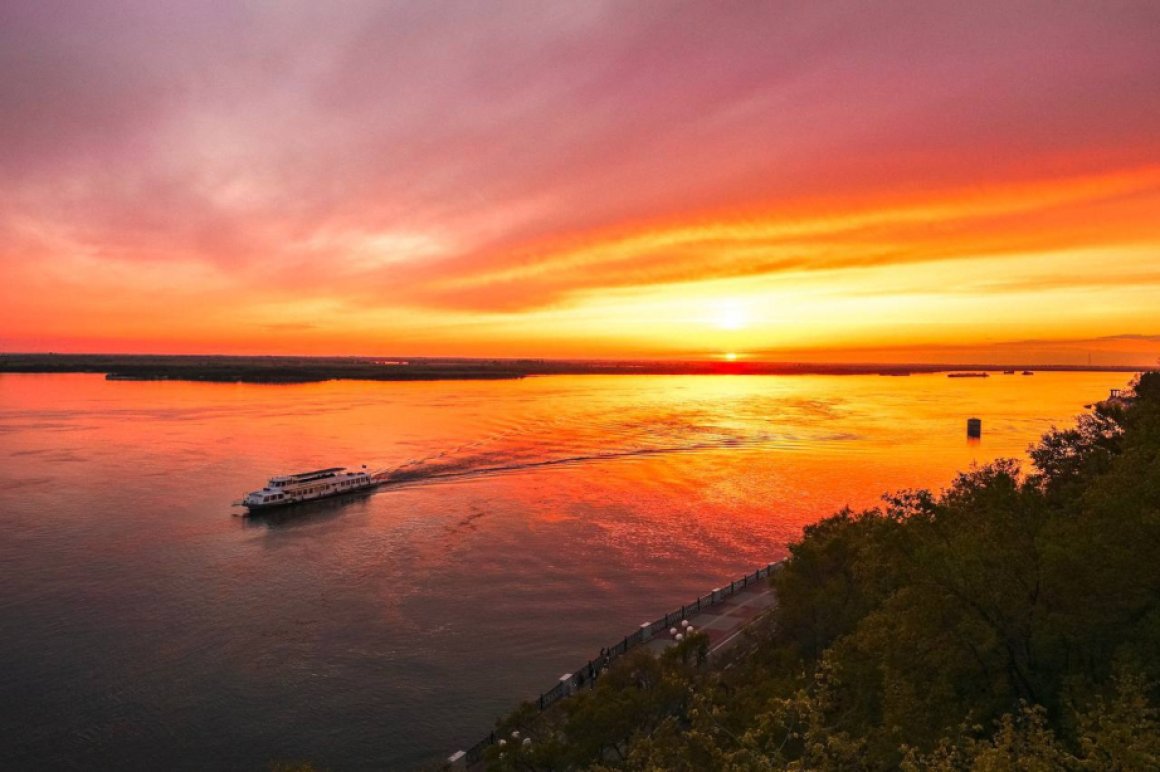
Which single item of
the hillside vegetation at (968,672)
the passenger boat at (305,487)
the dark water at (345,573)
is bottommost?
the dark water at (345,573)

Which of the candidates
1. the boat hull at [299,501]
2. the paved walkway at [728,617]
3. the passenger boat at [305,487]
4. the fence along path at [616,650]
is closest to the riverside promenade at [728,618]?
the paved walkway at [728,617]

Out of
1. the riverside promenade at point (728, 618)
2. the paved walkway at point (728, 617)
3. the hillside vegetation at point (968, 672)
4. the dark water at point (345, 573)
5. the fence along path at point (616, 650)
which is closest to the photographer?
the hillside vegetation at point (968, 672)

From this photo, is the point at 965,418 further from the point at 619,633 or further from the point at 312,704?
the point at 312,704

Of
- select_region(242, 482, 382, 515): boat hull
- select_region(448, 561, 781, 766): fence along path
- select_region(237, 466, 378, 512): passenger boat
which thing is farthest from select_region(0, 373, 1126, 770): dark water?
select_region(448, 561, 781, 766): fence along path

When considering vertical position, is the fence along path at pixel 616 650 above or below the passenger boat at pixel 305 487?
below

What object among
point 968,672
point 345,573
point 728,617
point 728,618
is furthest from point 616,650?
point 345,573

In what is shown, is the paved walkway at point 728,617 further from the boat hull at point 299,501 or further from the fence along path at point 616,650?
the boat hull at point 299,501

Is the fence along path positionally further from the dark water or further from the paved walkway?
the dark water
